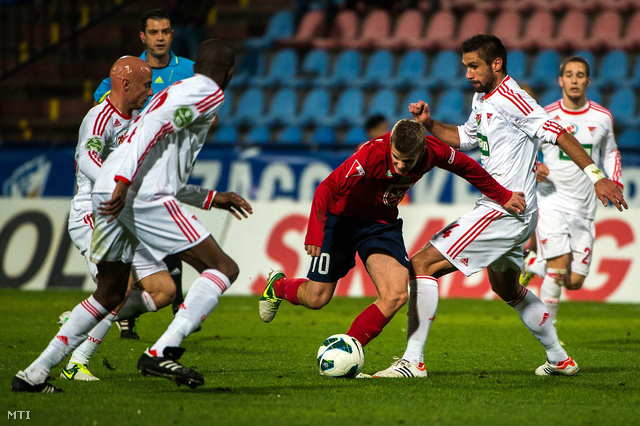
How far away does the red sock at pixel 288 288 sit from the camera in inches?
258

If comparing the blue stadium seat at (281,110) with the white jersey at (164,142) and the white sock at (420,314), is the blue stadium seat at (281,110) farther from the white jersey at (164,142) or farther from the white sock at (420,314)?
the white jersey at (164,142)

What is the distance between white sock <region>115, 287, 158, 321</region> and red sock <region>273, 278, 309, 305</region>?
2.99ft

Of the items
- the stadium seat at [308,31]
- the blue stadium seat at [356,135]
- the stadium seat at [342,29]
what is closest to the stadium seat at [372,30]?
the stadium seat at [342,29]

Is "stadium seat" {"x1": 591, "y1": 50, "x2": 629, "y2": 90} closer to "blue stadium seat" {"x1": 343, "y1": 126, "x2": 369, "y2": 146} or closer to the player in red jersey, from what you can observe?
"blue stadium seat" {"x1": 343, "y1": 126, "x2": 369, "y2": 146}

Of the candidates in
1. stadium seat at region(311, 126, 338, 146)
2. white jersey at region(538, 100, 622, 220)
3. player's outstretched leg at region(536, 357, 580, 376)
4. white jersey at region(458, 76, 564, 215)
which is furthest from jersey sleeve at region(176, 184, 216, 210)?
stadium seat at region(311, 126, 338, 146)

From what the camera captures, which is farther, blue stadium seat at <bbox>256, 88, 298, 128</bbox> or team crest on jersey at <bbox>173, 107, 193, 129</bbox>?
blue stadium seat at <bbox>256, 88, 298, 128</bbox>

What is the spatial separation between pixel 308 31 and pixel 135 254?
11243 mm

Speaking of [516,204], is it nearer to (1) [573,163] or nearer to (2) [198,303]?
(2) [198,303]

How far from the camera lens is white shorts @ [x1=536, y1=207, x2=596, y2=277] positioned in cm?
839

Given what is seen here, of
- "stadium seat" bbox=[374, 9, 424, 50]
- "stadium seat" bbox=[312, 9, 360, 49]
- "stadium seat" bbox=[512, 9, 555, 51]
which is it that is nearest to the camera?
"stadium seat" bbox=[512, 9, 555, 51]

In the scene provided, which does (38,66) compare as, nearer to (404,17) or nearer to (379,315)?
(404,17)

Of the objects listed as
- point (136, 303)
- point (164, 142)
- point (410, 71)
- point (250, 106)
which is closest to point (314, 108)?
point (250, 106)

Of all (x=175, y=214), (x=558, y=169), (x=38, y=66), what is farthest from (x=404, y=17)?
(x=175, y=214)

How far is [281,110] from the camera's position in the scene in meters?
15.8
